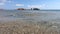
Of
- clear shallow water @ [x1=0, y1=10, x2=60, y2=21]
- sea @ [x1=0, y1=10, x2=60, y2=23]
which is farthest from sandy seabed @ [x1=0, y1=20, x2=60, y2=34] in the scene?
clear shallow water @ [x1=0, y1=10, x2=60, y2=21]

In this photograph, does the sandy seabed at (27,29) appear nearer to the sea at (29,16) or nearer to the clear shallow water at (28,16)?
the sea at (29,16)

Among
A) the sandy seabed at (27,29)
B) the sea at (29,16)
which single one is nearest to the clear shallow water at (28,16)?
the sea at (29,16)

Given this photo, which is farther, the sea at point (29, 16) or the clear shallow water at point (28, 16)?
the clear shallow water at point (28, 16)

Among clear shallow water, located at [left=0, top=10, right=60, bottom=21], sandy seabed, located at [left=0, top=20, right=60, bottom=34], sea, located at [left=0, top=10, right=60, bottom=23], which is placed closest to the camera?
sandy seabed, located at [left=0, top=20, right=60, bottom=34]

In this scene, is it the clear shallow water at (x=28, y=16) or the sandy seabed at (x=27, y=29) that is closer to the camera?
the sandy seabed at (x=27, y=29)

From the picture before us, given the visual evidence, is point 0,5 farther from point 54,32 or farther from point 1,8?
point 54,32

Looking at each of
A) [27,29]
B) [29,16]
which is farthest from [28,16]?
[27,29]

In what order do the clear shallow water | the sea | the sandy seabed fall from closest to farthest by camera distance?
the sandy seabed < the sea < the clear shallow water

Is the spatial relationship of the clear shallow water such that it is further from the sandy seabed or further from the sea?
the sandy seabed

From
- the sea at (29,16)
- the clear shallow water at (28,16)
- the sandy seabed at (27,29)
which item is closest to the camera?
the sandy seabed at (27,29)

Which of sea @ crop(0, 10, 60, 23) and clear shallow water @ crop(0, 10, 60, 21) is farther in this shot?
clear shallow water @ crop(0, 10, 60, 21)

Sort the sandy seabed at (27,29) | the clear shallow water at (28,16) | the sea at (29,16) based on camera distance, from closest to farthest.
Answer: the sandy seabed at (27,29), the sea at (29,16), the clear shallow water at (28,16)

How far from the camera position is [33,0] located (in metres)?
3.04

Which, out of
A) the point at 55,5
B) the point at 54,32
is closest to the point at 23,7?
the point at 55,5
